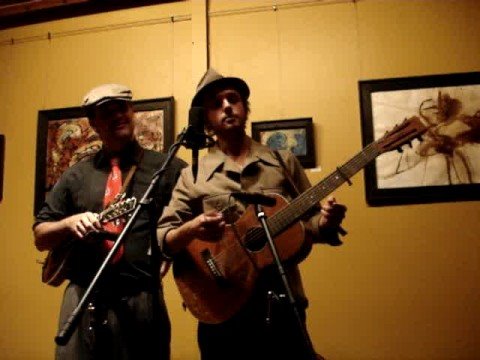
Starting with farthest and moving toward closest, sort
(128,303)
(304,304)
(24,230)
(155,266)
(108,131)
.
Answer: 1. (24,230)
2. (108,131)
3. (128,303)
4. (304,304)
5. (155,266)

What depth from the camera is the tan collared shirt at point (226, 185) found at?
1.75m

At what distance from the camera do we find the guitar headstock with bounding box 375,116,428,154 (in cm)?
172

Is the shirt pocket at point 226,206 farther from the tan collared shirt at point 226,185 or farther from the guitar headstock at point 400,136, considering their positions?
the guitar headstock at point 400,136

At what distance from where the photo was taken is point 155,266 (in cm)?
A: 136

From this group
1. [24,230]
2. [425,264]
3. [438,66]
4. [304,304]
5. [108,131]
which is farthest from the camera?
[24,230]

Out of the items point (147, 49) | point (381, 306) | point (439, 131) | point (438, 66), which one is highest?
point (147, 49)

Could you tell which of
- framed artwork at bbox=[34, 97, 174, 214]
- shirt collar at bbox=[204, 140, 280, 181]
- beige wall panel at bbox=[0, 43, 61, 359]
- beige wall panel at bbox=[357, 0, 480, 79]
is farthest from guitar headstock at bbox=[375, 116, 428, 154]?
beige wall panel at bbox=[0, 43, 61, 359]

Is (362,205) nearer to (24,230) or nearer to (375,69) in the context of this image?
(375,69)

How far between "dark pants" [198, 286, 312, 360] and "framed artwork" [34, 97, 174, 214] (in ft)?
5.37

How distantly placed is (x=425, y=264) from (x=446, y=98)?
1.00 metres

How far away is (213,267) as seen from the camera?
174 centimetres

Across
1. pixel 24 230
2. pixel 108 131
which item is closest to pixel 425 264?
pixel 108 131

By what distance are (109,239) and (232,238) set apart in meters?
0.46

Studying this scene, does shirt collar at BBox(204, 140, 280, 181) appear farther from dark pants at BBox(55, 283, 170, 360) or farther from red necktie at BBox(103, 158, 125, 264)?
dark pants at BBox(55, 283, 170, 360)
